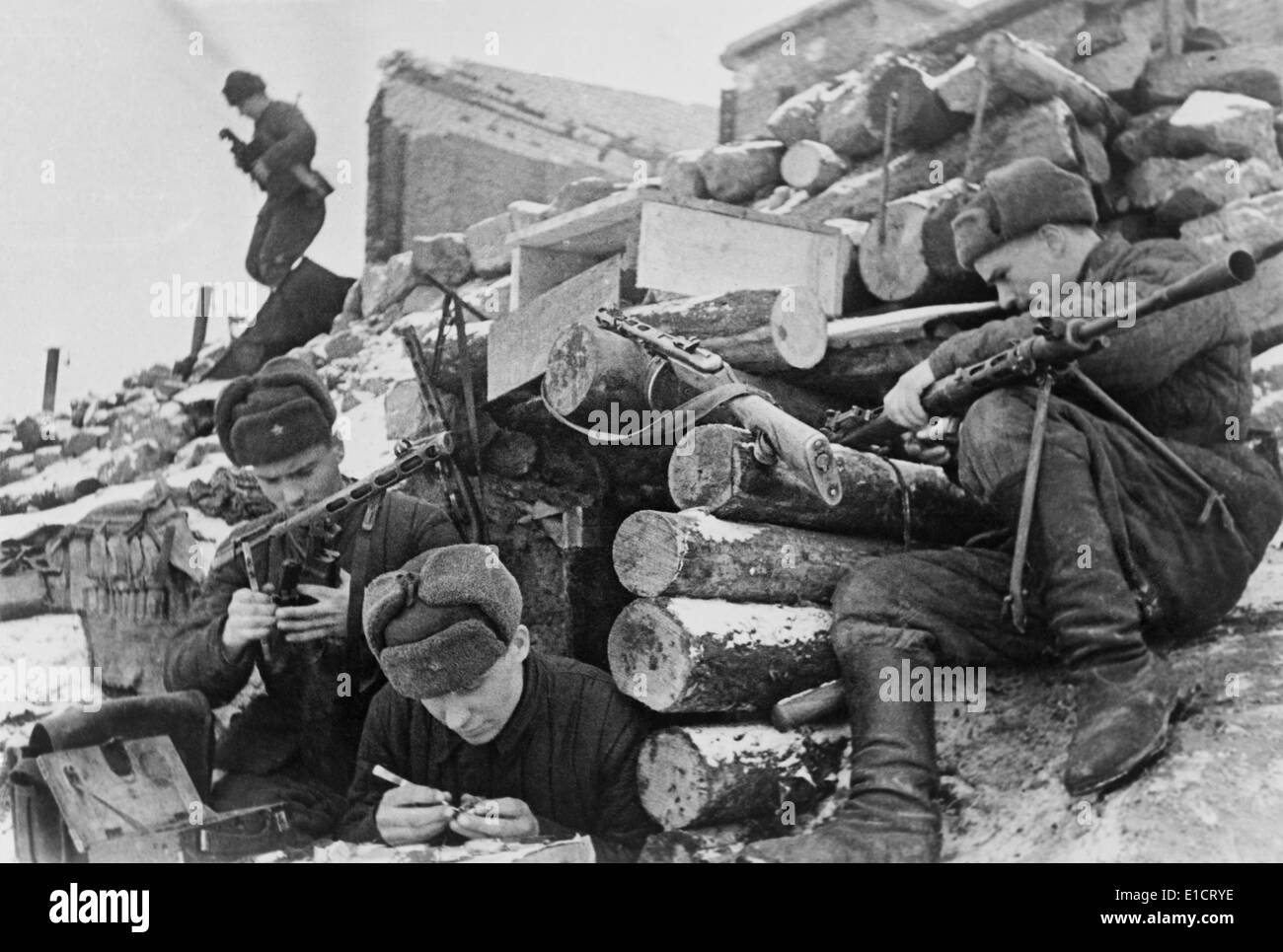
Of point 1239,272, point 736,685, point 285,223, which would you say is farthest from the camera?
point 285,223

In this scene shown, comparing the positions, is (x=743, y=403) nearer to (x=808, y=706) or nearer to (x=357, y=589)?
(x=808, y=706)

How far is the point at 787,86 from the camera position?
4.00 meters

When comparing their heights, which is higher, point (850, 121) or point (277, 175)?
point (850, 121)

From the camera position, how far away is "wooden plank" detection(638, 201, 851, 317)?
364cm

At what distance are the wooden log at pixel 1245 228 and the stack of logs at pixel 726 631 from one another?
4.04 feet

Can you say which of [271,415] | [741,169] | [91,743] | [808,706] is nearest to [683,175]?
[741,169]

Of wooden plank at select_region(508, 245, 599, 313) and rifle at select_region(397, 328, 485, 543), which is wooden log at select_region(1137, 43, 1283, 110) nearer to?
wooden plank at select_region(508, 245, 599, 313)

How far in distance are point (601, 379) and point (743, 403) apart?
0.38 meters

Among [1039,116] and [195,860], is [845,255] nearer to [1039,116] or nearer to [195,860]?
[1039,116]

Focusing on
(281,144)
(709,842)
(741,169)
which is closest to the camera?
(709,842)

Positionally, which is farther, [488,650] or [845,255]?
[845,255]

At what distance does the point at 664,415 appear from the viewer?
3508mm
